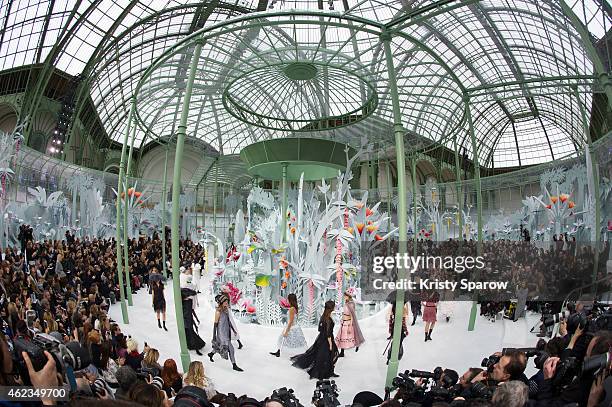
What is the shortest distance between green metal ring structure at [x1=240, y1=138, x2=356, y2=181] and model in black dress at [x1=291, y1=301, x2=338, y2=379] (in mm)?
7554

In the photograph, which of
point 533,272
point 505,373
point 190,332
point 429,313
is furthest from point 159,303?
point 533,272

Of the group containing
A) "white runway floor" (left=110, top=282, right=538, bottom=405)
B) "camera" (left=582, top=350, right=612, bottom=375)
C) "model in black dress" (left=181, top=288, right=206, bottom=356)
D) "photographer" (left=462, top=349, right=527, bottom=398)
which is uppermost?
"camera" (left=582, top=350, right=612, bottom=375)

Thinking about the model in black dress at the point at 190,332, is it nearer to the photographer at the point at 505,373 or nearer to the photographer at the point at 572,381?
the photographer at the point at 505,373

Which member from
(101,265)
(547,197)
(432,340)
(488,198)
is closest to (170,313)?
(101,265)

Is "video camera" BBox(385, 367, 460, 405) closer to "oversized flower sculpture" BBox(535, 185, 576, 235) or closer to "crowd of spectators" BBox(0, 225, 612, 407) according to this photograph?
"crowd of spectators" BBox(0, 225, 612, 407)

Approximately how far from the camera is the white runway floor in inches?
325

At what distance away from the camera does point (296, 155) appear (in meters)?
15.4

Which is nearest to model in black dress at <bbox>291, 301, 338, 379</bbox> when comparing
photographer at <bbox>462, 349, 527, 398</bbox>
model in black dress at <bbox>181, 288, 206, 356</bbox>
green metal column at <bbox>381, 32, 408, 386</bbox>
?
green metal column at <bbox>381, 32, 408, 386</bbox>

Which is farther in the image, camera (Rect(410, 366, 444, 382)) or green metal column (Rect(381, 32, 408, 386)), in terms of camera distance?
green metal column (Rect(381, 32, 408, 386))

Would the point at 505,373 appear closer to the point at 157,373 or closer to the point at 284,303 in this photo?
the point at 157,373

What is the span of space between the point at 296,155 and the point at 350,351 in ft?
23.7

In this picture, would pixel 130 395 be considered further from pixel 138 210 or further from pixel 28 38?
pixel 138 210

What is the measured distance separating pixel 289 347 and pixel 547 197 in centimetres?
2271

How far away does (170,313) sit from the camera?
13906mm
